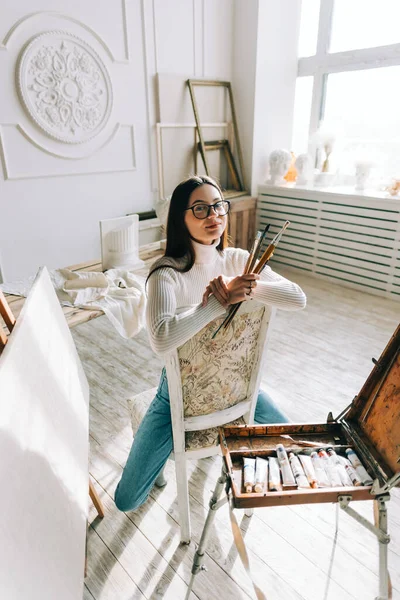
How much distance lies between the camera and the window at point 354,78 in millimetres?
3420

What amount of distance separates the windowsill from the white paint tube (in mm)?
2826

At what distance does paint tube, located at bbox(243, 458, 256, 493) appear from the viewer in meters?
0.89

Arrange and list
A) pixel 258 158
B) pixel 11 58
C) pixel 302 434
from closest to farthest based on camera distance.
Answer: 1. pixel 302 434
2. pixel 11 58
3. pixel 258 158

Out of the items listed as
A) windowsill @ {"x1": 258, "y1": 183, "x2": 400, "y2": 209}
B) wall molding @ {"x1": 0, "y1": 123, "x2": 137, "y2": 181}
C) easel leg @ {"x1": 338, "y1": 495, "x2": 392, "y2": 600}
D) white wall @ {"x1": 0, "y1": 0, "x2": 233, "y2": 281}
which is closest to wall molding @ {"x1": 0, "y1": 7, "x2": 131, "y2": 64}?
white wall @ {"x1": 0, "y1": 0, "x2": 233, "y2": 281}

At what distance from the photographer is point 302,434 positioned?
105cm

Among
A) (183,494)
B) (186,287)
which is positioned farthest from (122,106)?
(183,494)

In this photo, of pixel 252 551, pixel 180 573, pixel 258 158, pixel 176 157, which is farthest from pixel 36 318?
pixel 258 158

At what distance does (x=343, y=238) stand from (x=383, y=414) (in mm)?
2971

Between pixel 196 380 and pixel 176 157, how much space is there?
308 centimetres

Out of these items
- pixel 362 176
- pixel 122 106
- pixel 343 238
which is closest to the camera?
pixel 122 106

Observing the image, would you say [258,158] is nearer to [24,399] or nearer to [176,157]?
[176,157]

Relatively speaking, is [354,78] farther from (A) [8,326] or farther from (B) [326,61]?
(A) [8,326]

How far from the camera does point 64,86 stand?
9.20 ft

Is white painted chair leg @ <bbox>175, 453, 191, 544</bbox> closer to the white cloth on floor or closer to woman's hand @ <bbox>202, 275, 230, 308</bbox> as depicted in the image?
woman's hand @ <bbox>202, 275, 230, 308</bbox>
